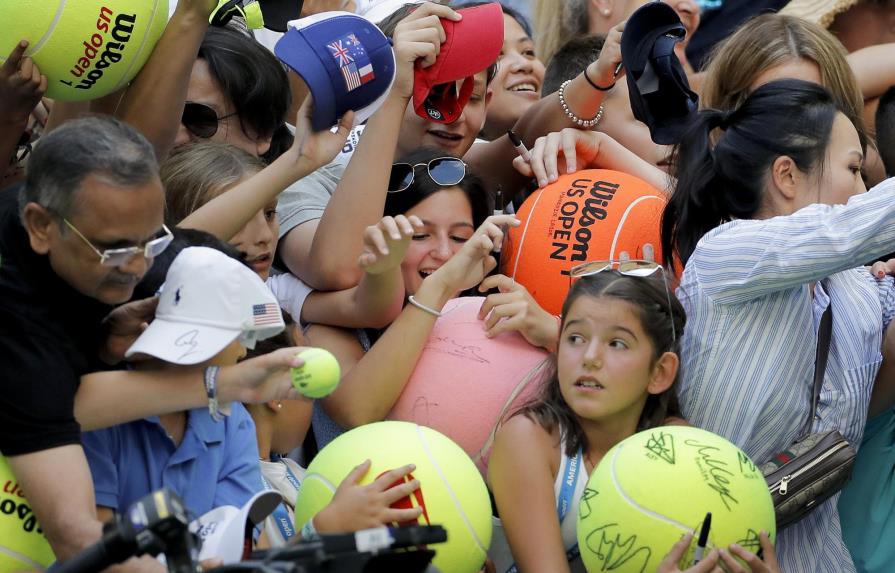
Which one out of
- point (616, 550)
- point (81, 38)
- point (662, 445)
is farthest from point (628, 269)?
point (81, 38)

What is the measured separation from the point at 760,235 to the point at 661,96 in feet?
3.00

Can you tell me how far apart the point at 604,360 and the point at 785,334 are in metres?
0.53

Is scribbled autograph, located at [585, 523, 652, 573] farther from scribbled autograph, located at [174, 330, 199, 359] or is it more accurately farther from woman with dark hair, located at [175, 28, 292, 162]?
woman with dark hair, located at [175, 28, 292, 162]

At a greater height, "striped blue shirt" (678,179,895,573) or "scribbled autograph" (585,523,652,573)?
"striped blue shirt" (678,179,895,573)

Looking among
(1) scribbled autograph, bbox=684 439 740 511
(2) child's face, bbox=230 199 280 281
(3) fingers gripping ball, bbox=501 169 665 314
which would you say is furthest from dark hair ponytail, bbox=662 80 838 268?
(2) child's face, bbox=230 199 280 281

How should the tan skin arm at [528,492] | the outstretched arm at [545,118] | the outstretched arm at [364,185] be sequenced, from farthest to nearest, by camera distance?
the outstretched arm at [545,118] → the outstretched arm at [364,185] → the tan skin arm at [528,492]

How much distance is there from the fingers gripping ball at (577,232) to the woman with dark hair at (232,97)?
0.91m

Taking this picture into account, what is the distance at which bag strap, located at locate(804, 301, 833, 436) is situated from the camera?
3.68 m

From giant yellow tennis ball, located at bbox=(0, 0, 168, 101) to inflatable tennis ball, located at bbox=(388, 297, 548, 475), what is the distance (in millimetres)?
1192

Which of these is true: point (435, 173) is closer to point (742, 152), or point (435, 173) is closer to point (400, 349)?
point (400, 349)

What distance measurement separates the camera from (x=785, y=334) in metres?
3.65

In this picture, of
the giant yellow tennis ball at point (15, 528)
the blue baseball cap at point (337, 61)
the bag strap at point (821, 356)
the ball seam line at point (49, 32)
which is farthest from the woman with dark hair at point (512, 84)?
the giant yellow tennis ball at point (15, 528)

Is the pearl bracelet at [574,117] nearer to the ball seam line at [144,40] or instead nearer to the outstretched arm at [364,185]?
the outstretched arm at [364,185]

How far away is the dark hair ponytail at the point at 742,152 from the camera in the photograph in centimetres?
383
